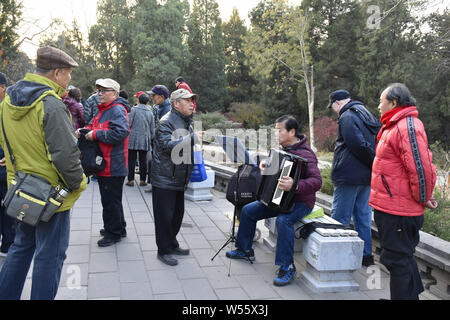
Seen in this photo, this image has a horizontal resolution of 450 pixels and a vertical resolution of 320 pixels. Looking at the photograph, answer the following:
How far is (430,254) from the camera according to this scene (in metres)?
3.47

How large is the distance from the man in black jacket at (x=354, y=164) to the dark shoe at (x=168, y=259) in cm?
191

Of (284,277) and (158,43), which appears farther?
(158,43)

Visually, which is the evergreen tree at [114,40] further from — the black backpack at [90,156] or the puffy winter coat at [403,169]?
the puffy winter coat at [403,169]

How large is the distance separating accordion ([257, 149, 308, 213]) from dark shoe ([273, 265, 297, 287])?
2.00ft

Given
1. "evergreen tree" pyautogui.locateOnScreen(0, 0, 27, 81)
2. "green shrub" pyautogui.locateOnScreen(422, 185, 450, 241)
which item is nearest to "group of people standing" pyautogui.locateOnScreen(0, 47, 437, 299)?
"green shrub" pyautogui.locateOnScreen(422, 185, 450, 241)

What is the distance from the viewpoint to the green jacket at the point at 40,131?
238 cm

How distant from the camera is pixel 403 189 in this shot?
113 inches

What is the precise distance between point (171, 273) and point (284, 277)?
3.81 ft

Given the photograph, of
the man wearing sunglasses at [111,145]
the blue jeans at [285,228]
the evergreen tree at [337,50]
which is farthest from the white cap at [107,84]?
the evergreen tree at [337,50]

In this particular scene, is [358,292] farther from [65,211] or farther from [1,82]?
[1,82]

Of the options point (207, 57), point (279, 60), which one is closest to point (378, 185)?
point (279, 60)

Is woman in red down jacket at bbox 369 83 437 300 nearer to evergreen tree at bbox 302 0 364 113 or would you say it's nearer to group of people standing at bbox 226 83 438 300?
group of people standing at bbox 226 83 438 300

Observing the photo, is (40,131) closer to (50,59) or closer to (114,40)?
(50,59)

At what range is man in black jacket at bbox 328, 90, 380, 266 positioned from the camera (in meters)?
3.93
